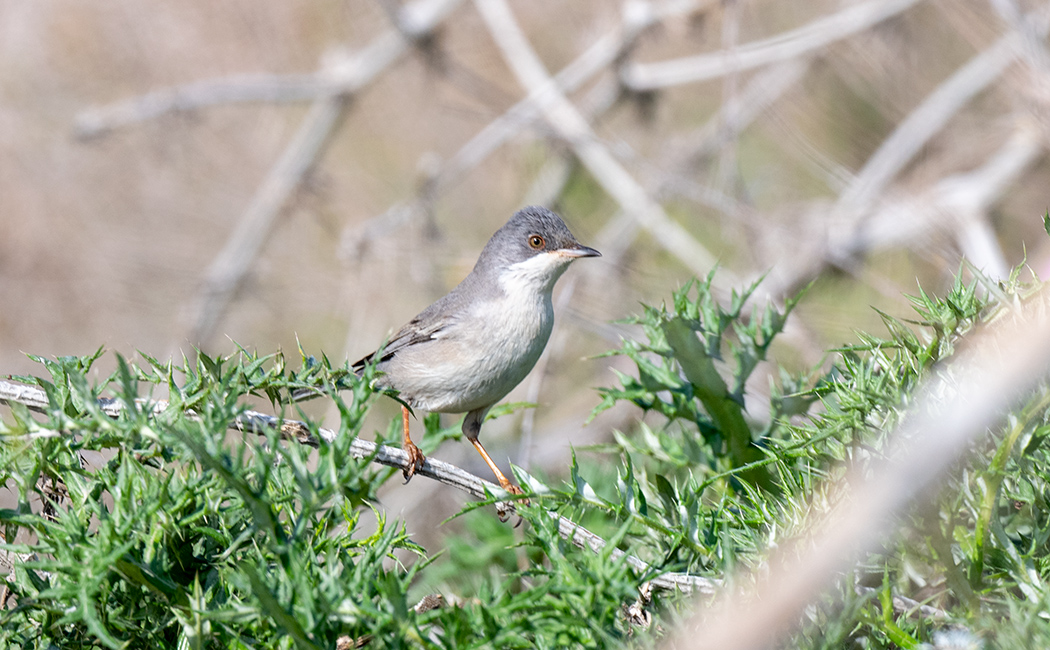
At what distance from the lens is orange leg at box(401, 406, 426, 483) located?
1728 mm

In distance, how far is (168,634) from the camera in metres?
1.48

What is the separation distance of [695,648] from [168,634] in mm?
1026

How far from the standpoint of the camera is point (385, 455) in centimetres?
→ 187

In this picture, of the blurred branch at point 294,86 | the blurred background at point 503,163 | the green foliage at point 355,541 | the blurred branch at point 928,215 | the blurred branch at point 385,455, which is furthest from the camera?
the blurred branch at point 294,86

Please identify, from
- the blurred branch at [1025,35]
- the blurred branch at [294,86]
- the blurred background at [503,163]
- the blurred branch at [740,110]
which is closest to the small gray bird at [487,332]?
the blurred background at [503,163]

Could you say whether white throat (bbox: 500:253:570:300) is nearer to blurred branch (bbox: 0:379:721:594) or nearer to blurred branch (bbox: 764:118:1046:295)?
blurred branch (bbox: 764:118:1046:295)

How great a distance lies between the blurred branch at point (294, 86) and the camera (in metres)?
5.55

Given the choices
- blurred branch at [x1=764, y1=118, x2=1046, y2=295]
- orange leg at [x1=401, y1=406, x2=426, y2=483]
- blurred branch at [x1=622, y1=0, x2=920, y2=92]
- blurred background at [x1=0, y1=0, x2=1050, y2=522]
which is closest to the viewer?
orange leg at [x1=401, y1=406, x2=426, y2=483]

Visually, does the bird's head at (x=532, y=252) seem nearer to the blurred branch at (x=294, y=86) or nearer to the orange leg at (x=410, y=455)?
the orange leg at (x=410, y=455)

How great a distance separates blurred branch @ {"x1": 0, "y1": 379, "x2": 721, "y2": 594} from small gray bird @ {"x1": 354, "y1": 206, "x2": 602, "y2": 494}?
124cm

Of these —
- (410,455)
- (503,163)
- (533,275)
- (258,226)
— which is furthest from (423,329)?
(503,163)

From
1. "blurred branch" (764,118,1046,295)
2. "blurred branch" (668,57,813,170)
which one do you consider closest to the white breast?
"blurred branch" (764,118,1046,295)

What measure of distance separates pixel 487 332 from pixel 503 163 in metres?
4.43

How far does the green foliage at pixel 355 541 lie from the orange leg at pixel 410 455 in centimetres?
13
